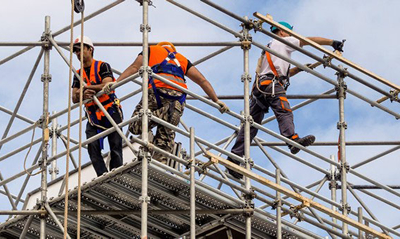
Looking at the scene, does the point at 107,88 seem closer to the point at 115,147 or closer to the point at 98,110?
the point at 98,110

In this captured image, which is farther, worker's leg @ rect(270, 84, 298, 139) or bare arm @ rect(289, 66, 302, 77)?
bare arm @ rect(289, 66, 302, 77)

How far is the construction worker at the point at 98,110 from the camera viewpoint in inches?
853

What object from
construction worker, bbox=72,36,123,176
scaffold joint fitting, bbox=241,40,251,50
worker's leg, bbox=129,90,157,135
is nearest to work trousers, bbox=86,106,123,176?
construction worker, bbox=72,36,123,176

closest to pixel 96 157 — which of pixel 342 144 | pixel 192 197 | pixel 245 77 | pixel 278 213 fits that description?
pixel 192 197

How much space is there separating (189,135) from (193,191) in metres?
1.01

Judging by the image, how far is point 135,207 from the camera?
69.9 ft

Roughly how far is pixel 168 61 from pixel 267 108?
9.82 feet

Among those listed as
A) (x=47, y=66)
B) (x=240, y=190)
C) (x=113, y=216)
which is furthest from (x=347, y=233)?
(x=47, y=66)

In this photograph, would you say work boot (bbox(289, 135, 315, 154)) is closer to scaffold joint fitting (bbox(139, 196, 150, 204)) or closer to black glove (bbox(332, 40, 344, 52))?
black glove (bbox(332, 40, 344, 52))

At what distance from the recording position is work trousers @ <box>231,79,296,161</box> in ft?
76.8

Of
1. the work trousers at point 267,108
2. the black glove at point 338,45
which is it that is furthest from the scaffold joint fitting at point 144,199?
the black glove at point 338,45

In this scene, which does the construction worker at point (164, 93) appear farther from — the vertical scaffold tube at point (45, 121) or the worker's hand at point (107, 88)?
the vertical scaffold tube at point (45, 121)

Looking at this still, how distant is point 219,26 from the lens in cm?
2234

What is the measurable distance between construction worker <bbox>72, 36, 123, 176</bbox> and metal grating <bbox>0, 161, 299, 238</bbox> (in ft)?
2.53
